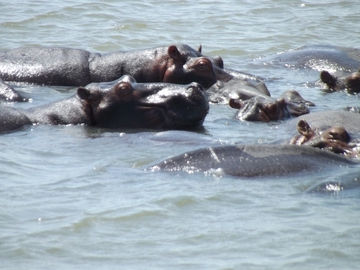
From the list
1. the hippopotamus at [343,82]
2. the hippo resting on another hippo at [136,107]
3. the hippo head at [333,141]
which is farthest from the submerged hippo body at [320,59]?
the hippo head at [333,141]

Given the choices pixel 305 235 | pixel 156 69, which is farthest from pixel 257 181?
pixel 156 69

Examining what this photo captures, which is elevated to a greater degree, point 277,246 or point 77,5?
point 277,246

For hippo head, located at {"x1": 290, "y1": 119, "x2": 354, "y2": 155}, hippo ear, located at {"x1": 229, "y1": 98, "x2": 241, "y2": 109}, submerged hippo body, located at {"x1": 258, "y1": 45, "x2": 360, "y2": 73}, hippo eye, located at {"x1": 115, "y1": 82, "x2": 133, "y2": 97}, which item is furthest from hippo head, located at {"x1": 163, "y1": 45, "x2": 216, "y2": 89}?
hippo head, located at {"x1": 290, "y1": 119, "x2": 354, "y2": 155}

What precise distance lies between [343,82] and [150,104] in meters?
3.92

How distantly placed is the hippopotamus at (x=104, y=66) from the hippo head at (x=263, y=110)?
127 cm

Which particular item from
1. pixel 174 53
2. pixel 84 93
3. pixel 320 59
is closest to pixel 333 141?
pixel 84 93

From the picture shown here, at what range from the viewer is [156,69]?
9.86m

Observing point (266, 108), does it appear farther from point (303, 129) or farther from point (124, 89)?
point (303, 129)

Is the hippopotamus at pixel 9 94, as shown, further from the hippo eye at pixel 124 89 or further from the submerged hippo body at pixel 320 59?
the submerged hippo body at pixel 320 59

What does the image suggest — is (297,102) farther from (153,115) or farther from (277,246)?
(277,246)

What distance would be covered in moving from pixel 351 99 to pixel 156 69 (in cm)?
246

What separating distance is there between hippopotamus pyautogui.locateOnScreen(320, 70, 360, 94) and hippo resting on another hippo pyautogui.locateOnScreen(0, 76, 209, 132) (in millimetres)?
3202

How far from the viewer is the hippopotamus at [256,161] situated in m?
5.69

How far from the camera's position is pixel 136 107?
7758mm
